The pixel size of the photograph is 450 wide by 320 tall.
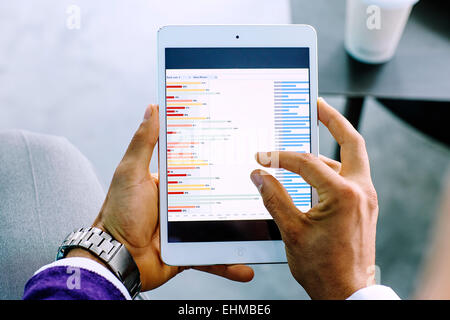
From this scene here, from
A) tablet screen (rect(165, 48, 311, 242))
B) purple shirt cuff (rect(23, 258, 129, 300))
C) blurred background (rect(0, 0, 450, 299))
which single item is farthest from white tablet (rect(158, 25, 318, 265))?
blurred background (rect(0, 0, 450, 299))

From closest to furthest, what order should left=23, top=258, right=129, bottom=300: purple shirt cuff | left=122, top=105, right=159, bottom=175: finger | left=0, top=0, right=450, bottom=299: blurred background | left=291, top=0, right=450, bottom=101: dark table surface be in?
left=23, top=258, right=129, bottom=300: purple shirt cuff < left=122, top=105, right=159, bottom=175: finger < left=291, top=0, right=450, bottom=101: dark table surface < left=0, top=0, right=450, bottom=299: blurred background

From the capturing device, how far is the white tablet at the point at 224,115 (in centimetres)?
58

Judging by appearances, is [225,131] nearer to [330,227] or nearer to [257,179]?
[257,179]

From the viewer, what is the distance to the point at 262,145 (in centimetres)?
58

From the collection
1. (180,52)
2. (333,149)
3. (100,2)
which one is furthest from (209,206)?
(100,2)

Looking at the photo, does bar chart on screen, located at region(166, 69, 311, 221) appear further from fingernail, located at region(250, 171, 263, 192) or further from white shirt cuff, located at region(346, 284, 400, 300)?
white shirt cuff, located at region(346, 284, 400, 300)

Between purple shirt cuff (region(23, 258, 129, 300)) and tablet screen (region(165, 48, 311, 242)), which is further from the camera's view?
tablet screen (region(165, 48, 311, 242))

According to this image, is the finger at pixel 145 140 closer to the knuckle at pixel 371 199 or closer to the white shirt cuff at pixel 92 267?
the white shirt cuff at pixel 92 267

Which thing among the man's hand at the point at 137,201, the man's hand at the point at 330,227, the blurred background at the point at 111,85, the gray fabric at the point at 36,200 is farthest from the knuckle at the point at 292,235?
the blurred background at the point at 111,85

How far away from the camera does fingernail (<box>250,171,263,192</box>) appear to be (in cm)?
55

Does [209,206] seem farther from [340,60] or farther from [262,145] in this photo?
[340,60]

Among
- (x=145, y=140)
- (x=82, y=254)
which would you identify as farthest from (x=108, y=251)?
(x=145, y=140)

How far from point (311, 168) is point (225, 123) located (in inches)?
6.1

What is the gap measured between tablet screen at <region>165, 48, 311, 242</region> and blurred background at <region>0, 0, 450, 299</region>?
52cm
